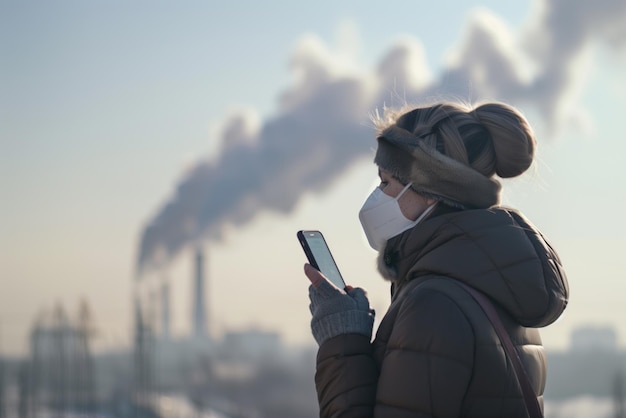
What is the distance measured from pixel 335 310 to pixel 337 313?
1cm

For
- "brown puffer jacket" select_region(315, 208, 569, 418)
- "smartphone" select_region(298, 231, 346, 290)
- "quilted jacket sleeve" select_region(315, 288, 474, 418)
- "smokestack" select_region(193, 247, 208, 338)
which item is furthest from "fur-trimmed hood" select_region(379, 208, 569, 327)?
"smokestack" select_region(193, 247, 208, 338)

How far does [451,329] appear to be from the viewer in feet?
8.49

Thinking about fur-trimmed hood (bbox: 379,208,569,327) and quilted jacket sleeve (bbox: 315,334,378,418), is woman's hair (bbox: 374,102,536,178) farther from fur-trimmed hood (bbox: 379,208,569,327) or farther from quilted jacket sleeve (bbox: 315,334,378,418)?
quilted jacket sleeve (bbox: 315,334,378,418)

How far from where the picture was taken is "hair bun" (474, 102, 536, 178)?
9.48 ft

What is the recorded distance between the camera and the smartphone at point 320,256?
3.02 m

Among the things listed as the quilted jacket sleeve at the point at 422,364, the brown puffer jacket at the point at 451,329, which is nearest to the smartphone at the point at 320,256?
the brown puffer jacket at the point at 451,329

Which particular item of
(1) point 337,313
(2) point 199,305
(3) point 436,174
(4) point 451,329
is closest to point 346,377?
(1) point 337,313

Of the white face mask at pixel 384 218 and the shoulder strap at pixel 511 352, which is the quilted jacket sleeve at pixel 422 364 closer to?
the shoulder strap at pixel 511 352

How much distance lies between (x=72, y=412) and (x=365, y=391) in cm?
7098

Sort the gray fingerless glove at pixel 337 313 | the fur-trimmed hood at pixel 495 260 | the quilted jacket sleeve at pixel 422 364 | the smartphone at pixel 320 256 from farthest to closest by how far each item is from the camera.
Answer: the smartphone at pixel 320 256 → the gray fingerless glove at pixel 337 313 → the fur-trimmed hood at pixel 495 260 → the quilted jacket sleeve at pixel 422 364

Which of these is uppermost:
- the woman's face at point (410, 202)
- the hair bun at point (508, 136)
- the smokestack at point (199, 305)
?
the smokestack at point (199, 305)

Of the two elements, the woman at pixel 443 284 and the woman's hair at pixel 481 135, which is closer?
the woman at pixel 443 284

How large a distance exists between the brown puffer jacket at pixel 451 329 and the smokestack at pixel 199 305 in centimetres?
8451

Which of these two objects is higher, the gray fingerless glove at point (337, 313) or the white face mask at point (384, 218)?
the white face mask at point (384, 218)
